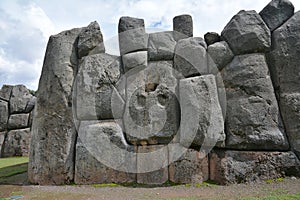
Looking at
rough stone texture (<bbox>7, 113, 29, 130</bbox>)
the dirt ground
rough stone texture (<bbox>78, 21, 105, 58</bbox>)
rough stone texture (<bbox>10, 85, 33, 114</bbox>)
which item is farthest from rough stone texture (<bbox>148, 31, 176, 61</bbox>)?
rough stone texture (<bbox>10, 85, 33, 114</bbox>)

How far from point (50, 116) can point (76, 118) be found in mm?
516

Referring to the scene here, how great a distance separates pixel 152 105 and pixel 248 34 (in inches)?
84.6

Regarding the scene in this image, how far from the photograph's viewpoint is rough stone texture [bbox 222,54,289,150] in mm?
4359

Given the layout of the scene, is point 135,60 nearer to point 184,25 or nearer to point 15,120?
point 184,25

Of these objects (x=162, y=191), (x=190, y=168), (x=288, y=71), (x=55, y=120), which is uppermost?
(x=288, y=71)

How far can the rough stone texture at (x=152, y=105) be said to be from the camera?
4.63 metres

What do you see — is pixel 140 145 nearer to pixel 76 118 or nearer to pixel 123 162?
pixel 123 162

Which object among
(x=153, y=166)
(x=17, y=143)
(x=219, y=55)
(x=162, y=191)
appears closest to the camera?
(x=162, y=191)

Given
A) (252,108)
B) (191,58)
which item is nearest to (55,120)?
(191,58)

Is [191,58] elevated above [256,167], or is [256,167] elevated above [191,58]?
[191,58]

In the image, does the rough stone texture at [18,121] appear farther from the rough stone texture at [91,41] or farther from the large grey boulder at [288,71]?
the large grey boulder at [288,71]

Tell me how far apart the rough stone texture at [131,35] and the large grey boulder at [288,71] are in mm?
2391

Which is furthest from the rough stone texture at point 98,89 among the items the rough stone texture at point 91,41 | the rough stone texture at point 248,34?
the rough stone texture at point 248,34

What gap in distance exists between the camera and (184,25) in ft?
16.8
